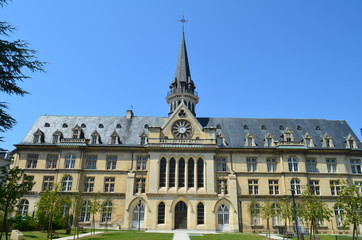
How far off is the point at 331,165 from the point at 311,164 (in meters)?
3.32

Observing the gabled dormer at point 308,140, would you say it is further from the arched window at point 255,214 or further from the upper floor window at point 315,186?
the arched window at point 255,214

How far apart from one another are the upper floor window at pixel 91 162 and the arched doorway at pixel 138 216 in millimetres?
9957

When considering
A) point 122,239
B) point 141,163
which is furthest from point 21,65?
point 141,163

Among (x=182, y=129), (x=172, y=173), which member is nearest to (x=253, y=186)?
(x=172, y=173)

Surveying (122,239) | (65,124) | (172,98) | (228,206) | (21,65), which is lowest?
(122,239)

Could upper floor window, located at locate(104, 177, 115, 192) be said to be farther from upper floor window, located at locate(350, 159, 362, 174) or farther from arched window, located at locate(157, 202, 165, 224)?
upper floor window, located at locate(350, 159, 362, 174)

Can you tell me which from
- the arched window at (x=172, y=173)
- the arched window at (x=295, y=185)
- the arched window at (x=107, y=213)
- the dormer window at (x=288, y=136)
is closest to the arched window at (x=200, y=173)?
the arched window at (x=172, y=173)

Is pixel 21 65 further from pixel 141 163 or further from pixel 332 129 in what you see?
pixel 332 129

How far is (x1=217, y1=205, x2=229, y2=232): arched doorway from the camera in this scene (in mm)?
41994

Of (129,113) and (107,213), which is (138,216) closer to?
(107,213)

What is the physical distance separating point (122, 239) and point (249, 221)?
75.8 ft

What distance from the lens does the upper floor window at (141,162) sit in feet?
149

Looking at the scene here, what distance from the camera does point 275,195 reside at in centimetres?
4338

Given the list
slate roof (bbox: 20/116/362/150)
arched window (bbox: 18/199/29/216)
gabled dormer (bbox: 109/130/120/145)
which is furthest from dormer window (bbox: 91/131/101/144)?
arched window (bbox: 18/199/29/216)
